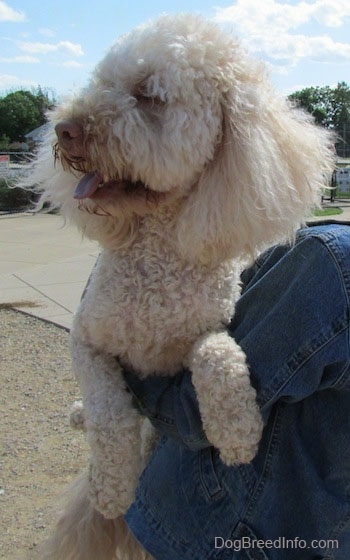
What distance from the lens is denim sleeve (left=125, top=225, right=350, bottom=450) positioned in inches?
53.7

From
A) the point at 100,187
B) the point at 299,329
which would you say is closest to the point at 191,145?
the point at 100,187

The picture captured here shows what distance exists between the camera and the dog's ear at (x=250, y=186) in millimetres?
1552

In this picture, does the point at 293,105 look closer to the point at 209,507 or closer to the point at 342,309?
the point at 342,309

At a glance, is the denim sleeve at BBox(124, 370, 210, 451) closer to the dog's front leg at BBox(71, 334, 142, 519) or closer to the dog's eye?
the dog's front leg at BBox(71, 334, 142, 519)

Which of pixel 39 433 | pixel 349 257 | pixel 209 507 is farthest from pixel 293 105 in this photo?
pixel 39 433

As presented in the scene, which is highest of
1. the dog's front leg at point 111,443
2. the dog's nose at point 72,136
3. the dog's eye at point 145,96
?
the dog's eye at point 145,96

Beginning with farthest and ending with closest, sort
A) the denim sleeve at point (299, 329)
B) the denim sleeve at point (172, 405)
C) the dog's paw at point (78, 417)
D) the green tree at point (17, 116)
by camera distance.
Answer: the green tree at point (17, 116), the dog's paw at point (78, 417), the denim sleeve at point (172, 405), the denim sleeve at point (299, 329)

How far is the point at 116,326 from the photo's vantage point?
1640 mm

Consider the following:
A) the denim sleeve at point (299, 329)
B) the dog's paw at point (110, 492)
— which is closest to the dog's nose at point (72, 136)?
the denim sleeve at point (299, 329)

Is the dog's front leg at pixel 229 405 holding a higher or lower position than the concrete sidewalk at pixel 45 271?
higher

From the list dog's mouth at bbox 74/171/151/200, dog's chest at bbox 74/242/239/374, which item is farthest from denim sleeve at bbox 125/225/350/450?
dog's mouth at bbox 74/171/151/200

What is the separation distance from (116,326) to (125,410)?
22cm

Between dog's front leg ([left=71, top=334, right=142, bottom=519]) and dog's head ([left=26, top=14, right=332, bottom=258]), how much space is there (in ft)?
1.38

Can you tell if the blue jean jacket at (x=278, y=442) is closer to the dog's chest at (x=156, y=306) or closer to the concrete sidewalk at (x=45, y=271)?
the dog's chest at (x=156, y=306)
